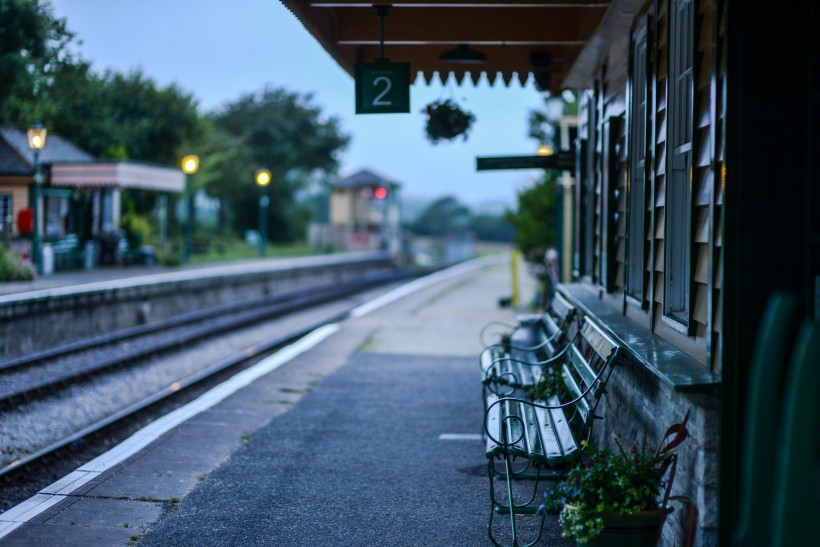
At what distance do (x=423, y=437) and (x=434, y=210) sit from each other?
288 ft

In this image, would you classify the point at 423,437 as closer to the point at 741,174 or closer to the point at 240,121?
the point at 741,174

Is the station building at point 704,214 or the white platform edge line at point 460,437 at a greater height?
the station building at point 704,214

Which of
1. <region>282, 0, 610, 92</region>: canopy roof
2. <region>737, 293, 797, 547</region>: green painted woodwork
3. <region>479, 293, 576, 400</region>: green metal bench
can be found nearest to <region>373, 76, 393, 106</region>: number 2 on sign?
<region>282, 0, 610, 92</region>: canopy roof

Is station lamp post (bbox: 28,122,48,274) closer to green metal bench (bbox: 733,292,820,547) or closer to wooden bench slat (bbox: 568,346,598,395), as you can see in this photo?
wooden bench slat (bbox: 568,346,598,395)

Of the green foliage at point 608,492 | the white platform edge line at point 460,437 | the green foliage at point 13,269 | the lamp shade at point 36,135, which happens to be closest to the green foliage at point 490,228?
the lamp shade at point 36,135

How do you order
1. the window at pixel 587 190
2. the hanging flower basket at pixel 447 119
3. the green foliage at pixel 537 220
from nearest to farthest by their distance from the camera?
the window at pixel 587 190, the hanging flower basket at pixel 447 119, the green foliage at pixel 537 220

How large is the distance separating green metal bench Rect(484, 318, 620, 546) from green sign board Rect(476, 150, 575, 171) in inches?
116

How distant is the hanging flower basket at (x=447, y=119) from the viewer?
867 cm

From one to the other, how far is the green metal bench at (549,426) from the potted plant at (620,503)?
57 cm

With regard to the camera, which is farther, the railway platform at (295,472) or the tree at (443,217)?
the tree at (443,217)

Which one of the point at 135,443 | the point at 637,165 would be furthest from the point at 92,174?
the point at 637,165

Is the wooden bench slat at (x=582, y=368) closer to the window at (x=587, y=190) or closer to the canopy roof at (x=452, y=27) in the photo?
the window at (x=587, y=190)

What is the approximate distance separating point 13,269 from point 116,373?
921 centimetres

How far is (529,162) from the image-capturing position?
30.3 feet
